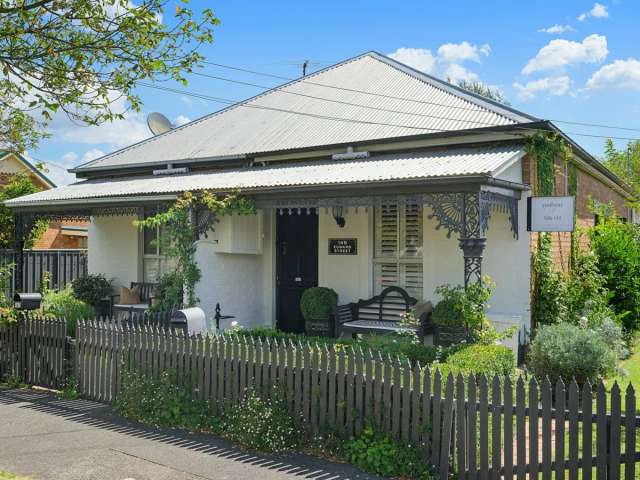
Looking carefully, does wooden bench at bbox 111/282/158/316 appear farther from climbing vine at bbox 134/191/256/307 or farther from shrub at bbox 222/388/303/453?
shrub at bbox 222/388/303/453

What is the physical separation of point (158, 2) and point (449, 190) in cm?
455

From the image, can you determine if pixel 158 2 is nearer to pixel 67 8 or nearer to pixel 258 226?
pixel 67 8

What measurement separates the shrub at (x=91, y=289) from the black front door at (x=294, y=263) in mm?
4465

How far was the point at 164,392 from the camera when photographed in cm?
714

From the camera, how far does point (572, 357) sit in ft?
27.3

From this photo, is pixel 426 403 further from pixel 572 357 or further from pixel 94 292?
pixel 94 292

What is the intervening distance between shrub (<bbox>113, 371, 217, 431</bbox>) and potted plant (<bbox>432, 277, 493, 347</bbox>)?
3.92 metres

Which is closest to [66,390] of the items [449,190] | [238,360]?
[238,360]

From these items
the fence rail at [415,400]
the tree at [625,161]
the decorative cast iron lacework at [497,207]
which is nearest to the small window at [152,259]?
the fence rail at [415,400]

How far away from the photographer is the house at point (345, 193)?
968cm

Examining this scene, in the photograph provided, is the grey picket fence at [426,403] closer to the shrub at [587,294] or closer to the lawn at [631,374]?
the lawn at [631,374]

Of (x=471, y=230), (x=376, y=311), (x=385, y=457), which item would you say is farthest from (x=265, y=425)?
(x=376, y=311)

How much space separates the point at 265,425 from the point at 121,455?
1418 millimetres

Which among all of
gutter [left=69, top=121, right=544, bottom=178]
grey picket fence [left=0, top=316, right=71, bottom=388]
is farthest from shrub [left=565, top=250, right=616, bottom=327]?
grey picket fence [left=0, top=316, right=71, bottom=388]
